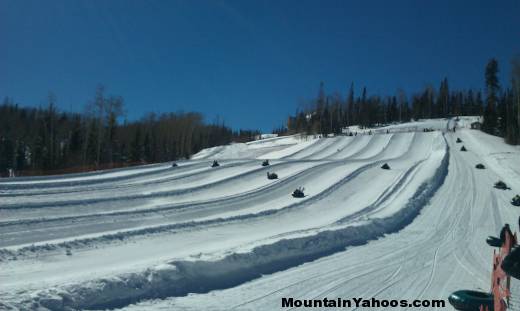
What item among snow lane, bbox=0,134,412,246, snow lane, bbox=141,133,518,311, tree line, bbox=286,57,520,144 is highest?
tree line, bbox=286,57,520,144

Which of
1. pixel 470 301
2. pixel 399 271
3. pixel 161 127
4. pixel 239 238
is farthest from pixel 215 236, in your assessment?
pixel 161 127

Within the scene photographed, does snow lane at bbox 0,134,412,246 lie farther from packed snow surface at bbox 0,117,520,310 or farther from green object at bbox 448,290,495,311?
green object at bbox 448,290,495,311

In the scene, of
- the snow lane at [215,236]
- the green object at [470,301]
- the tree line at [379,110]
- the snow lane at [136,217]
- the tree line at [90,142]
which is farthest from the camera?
the tree line at [379,110]

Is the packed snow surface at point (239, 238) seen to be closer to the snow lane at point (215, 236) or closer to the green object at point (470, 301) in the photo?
the snow lane at point (215, 236)

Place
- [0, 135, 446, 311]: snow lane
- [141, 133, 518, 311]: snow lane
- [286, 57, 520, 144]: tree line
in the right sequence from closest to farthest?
[141, 133, 518, 311]: snow lane → [0, 135, 446, 311]: snow lane → [286, 57, 520, 144]: tree line

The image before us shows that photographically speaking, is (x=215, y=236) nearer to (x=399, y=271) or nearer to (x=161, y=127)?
(x=399, y=271)

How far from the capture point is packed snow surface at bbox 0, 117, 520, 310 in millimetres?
6293

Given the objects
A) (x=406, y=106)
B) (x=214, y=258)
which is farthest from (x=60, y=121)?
(x=406, y=106)

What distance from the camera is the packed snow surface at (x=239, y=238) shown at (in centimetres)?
629

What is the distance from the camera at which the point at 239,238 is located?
10852mm

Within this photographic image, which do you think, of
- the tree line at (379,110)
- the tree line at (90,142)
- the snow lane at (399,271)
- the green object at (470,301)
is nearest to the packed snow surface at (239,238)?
the snow lane at (399,271)

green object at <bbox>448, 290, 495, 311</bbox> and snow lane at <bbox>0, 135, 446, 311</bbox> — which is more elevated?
green object at <bbox>448, 290, 495, 311</bbox>

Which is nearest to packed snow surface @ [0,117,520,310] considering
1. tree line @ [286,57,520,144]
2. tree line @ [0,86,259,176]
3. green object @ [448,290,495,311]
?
green object @ [448,290,495,311]

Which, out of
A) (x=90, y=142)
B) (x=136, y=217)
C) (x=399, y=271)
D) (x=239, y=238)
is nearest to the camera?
(x=399, y=271)
